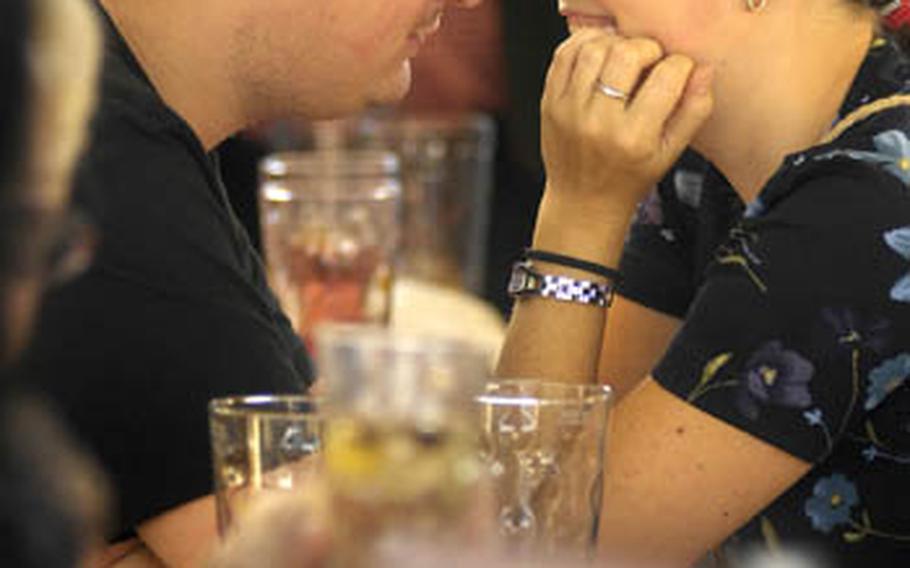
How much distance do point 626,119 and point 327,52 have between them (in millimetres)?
304

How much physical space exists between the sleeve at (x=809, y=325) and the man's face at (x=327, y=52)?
0.47 m

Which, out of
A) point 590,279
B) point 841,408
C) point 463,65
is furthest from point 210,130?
point 463,65

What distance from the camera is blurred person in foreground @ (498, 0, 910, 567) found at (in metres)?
1.42

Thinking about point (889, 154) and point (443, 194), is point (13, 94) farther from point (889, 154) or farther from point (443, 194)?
point (443, 194)

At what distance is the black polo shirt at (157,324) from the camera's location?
1.16 meters

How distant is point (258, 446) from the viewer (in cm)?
99

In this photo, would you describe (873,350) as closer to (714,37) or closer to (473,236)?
(714,37)

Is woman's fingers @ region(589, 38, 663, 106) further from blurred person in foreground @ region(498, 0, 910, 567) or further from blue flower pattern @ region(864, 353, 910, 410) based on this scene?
blue flower pattern @ region(864, 353, 910, 410)

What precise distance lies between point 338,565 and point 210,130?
1057mm

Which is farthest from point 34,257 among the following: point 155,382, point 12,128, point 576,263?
point 576,263

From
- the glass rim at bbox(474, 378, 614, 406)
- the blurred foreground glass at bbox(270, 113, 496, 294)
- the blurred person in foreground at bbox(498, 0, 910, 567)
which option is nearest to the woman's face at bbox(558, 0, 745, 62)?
the blurred person in foreground at bbox(498, 0, 910, 567)

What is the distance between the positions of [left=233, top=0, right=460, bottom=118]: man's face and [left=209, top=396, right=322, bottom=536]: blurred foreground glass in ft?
2.22

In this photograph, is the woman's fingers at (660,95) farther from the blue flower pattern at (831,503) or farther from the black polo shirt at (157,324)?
the black polo shirt at (157,324)

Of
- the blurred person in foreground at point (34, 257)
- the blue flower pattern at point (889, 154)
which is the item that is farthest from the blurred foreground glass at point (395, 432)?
the blue flower pattern at point (889, 154)
